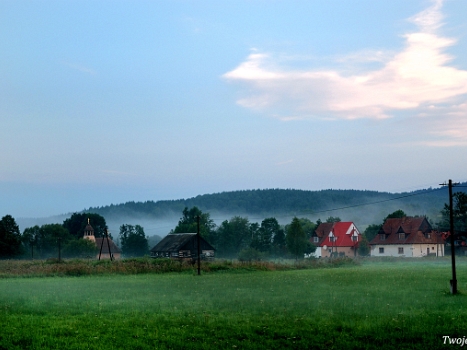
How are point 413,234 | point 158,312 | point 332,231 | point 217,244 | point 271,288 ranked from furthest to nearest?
point 217,244
point 332,231
point 413,234
point 271,288
point 158,312

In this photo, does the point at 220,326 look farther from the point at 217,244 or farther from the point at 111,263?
the point at 217,244

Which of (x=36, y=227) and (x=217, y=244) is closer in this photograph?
(x=217, y=244)

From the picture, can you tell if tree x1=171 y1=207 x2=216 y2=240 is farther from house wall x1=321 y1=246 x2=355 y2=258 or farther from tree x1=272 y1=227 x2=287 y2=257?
house wall x1=321 y1=246 x2=355 y2=258

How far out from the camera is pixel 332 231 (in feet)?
406

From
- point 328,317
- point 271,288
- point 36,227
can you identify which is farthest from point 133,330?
point 36,227

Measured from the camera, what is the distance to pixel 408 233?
366 ft

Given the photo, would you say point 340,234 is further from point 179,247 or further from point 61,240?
point 61,240

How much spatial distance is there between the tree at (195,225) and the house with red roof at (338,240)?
101 ft

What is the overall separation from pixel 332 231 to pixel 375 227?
18.5 meters

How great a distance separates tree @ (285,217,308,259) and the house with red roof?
61.8 feet

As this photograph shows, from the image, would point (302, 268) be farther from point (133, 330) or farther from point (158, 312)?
point (133, 330)

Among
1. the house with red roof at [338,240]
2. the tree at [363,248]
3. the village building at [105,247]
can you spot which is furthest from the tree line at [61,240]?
the tree at [363,248]

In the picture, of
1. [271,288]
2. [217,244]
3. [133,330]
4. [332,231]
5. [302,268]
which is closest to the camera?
[133,330]

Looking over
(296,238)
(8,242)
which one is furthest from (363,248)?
(8,242)
